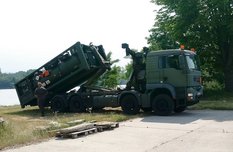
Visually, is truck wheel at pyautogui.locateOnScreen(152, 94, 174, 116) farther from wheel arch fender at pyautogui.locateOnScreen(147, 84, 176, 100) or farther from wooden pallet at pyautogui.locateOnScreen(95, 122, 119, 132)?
wooden pallet at pyautogui.locateOnScreen(95, 122, 119, 132)

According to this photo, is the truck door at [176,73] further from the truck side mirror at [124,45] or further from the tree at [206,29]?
the tree at [206,29]

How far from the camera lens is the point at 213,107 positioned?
20109 millimetres

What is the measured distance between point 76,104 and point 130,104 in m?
3.13

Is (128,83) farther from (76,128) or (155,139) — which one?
(155,139)

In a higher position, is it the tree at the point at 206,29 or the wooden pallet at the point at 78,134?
the tree at the point at 206,29

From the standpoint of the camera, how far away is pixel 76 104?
64.0 feet

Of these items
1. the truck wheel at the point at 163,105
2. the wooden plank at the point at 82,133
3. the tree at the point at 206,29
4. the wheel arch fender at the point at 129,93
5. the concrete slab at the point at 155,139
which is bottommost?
the concrete slab at the point at 155,139

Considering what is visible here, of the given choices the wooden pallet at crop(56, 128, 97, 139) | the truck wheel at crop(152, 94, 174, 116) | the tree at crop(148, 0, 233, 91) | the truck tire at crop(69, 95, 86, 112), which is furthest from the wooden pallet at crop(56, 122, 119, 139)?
the tree at crop(148, 0, 233, 91)

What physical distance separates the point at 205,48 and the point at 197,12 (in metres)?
2.77

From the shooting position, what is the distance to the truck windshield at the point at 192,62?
1658 centimetres

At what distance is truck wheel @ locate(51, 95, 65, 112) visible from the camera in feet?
65.1

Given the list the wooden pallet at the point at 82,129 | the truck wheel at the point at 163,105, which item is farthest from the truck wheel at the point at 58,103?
the wooden pallet at the point at 82,129

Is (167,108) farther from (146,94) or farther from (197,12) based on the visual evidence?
(197,12)

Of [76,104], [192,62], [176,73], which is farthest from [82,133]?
[76,104]
